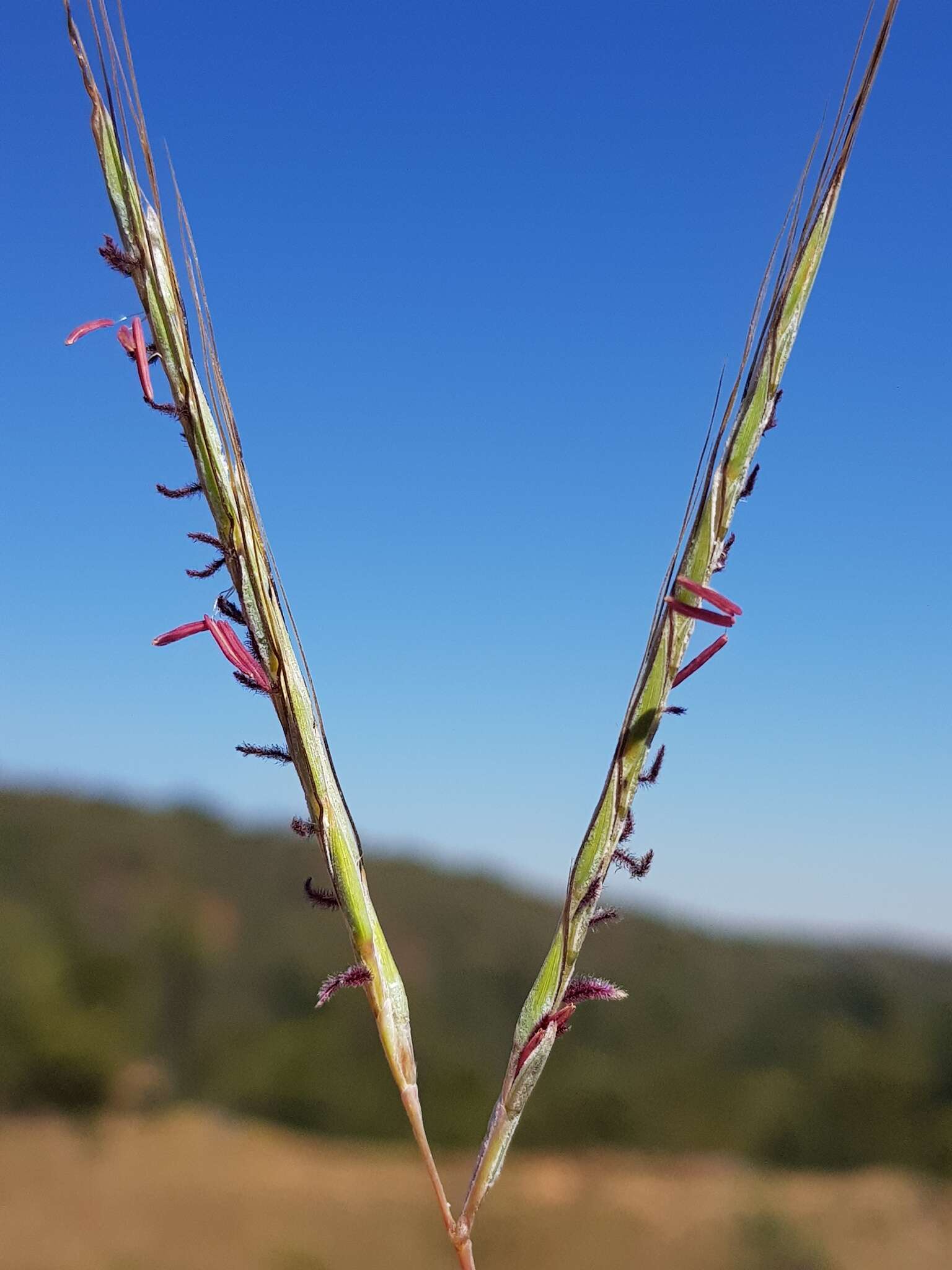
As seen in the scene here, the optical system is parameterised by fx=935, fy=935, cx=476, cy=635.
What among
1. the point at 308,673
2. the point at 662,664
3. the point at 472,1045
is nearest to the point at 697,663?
the point at 662,664

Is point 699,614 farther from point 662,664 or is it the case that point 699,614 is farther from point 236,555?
point 236,555

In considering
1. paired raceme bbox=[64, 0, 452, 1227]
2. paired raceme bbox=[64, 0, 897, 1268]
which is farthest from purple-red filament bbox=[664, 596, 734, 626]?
paired raceme bbox=[64, 0, 452, 1227]

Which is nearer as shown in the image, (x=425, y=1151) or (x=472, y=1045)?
(x=425, y=1151)

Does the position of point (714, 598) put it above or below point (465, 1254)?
above

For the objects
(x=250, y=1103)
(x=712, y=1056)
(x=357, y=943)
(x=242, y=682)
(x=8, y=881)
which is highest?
(x=242, y=682)

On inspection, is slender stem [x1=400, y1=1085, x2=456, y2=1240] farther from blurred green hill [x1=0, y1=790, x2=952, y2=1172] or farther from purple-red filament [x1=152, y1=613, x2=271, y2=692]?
blurred green hill [x1=0, y1=790, x2=952, y2=1172]

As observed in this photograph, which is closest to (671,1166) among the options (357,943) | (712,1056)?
(712,1056)

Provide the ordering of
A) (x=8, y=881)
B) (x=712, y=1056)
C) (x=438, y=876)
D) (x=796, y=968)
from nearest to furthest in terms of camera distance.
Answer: (x=712, y=1056) < (x=796, y=968) < (x=8, y=881) < (x=438, y=876)

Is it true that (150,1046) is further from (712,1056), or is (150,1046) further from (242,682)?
(242,682)
